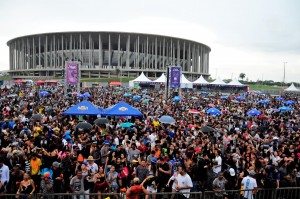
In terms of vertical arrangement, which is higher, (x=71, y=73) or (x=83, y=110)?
(x=71, y=73)

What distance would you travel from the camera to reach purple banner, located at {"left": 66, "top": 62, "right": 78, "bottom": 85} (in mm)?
32031

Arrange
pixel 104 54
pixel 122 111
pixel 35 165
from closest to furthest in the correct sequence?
pixel 35 165 → pixel 122 111 → pixel 104 54

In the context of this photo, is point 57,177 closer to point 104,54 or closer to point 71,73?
point 71,73

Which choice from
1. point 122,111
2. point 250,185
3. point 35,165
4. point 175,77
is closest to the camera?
point 250,185

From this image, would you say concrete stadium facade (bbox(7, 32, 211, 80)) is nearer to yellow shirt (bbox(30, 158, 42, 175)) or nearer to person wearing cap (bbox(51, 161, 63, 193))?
yellow shirt (bbox(30, 158, 42, 175))

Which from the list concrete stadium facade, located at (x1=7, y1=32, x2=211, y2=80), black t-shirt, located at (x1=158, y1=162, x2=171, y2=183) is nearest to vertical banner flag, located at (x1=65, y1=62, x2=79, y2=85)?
black t-shirt, located at (x1=158, y1=162, x2=171, y2=183)

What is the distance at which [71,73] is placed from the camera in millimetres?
32125

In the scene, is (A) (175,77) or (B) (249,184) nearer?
(B) (249,184)

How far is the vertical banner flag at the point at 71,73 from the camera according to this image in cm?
3203

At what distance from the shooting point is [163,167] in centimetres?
895

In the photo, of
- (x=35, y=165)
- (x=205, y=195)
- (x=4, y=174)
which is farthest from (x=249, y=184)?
(x=4, y=174)

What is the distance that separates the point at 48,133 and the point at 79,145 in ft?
9.61

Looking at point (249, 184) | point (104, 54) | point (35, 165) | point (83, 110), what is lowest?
point (249, 184)

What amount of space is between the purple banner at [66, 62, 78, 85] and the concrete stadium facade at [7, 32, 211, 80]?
5683cm
